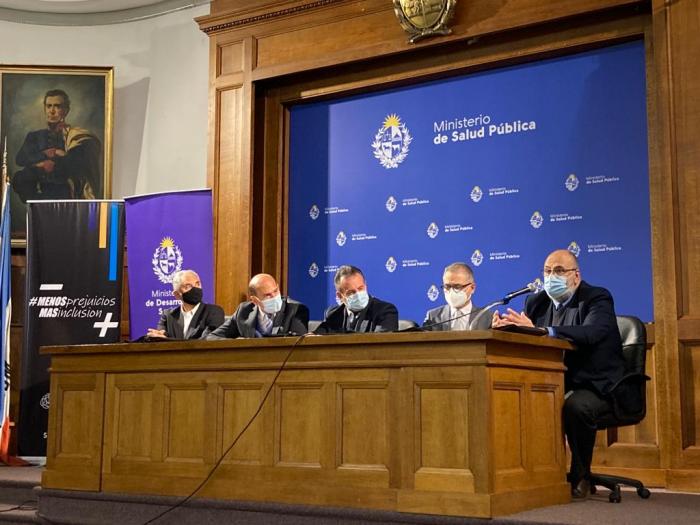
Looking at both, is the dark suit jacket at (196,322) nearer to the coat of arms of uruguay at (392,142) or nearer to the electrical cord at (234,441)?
the coat of arms of uruguay at (392,142)

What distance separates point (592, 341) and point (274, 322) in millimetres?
2260

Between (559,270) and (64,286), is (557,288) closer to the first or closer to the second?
(559,270)

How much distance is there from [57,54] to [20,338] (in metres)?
2.79

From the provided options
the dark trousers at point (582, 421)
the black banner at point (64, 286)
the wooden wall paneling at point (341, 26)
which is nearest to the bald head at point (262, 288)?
the black banner at point (64, 286)

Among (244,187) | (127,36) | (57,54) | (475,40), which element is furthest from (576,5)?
(57,54)

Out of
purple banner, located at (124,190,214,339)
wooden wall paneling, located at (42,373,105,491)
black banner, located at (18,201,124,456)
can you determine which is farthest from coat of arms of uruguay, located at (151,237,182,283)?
wooden wall paneling, located at (42,373,105,491)

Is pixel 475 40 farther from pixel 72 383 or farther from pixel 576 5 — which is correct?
pixel 72 383

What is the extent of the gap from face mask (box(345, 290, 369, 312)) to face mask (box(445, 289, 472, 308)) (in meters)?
0.50

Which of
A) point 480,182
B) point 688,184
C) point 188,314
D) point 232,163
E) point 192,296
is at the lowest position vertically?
point 188,314

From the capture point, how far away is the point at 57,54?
9367mm

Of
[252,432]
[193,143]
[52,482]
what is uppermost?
[193,143]

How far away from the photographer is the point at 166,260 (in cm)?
770

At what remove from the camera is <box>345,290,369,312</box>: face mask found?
19.1 ft

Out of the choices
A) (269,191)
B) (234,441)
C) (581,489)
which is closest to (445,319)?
(581,489)
